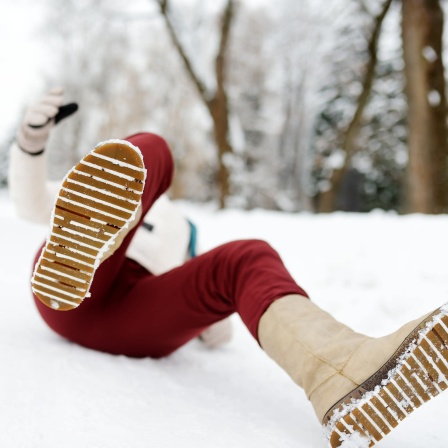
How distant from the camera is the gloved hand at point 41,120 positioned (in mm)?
1105

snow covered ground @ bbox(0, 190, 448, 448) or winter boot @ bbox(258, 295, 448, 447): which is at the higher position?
winter boot @ bbox(258, 295, 448, 447)

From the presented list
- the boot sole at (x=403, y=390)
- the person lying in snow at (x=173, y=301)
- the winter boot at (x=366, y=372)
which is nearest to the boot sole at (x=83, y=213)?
the person lying in snow at (x=173, y=301)

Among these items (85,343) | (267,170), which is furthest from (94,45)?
(85,343)

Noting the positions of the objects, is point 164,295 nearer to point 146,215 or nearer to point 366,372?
point 146,215

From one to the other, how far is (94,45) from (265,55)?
4700mm

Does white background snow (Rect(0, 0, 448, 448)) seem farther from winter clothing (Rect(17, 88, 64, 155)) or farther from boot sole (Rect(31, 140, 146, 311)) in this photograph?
winter clothing (Rect(17, 88, 64, 155))

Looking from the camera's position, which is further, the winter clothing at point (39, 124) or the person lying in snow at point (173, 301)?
the winter clothing at point (39, 124)

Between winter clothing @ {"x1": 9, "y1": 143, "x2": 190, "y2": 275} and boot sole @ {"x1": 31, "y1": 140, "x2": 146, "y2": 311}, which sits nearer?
boot sole @ {"x1": 31, "y1": 140, "x2": 146, "y2": 311}

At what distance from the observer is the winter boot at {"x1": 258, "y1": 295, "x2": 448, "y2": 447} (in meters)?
0.67

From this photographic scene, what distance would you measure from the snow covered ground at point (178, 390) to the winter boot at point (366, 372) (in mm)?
111

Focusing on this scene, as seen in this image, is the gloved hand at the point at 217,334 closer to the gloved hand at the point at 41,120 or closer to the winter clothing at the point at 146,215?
the winter clothing at the point at 146,215

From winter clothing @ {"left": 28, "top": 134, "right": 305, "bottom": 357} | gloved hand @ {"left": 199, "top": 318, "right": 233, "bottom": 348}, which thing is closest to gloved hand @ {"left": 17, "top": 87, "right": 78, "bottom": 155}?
winter clothing @ {"left": 28, "top": 134, "right": 305, "bottom": 357}

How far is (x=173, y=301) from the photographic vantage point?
3.32 ft

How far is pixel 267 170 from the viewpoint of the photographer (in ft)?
48.0
